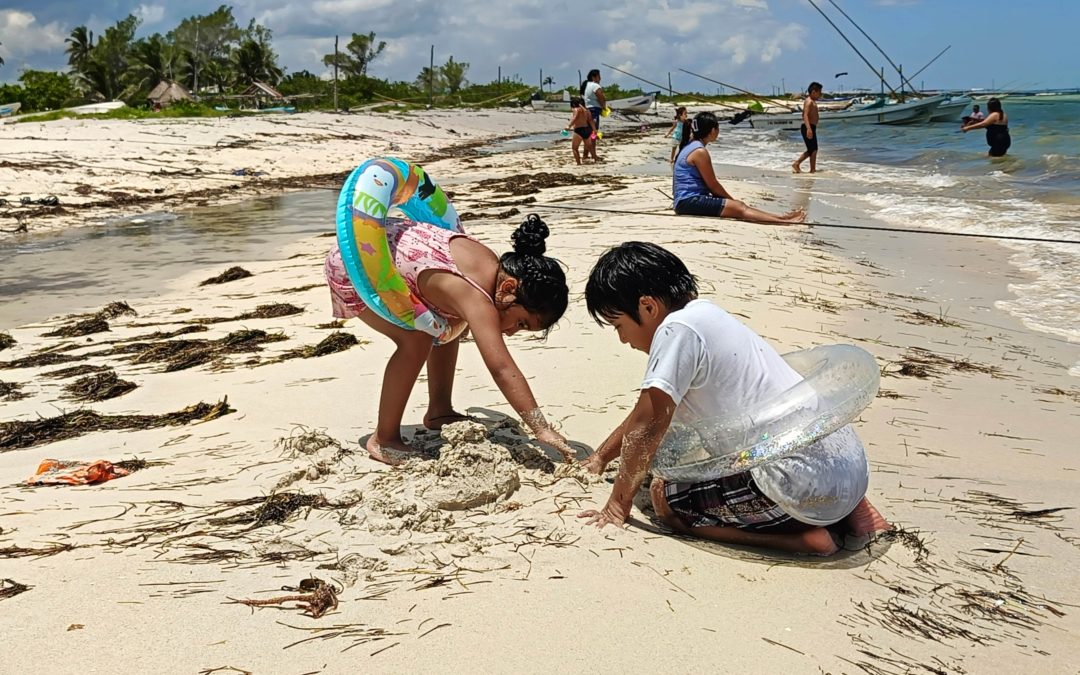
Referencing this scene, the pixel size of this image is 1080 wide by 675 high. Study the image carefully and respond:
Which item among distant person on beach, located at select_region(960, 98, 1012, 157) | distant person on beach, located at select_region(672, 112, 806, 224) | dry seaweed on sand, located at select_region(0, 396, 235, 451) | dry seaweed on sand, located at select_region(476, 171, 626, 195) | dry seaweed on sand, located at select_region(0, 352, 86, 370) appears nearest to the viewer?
dry seaweed on sand, located at select_region(0, 396, 235, 451)

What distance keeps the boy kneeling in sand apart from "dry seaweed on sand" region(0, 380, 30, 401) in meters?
3.05

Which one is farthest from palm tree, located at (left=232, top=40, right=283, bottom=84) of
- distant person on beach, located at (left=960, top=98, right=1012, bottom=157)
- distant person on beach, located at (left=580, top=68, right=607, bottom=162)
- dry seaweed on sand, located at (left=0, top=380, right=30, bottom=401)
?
dry seaweed on sand, located at (left=0, top=380, right=30, bottom=401)

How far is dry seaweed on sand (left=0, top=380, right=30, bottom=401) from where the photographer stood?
4166 mm

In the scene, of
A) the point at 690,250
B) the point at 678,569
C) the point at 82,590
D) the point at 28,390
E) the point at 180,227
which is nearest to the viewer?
the point at 82,590

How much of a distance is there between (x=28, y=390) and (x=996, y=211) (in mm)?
10402

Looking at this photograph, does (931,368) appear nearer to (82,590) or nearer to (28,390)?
(82,590)

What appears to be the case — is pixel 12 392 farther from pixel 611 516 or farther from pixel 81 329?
pixel 611 516

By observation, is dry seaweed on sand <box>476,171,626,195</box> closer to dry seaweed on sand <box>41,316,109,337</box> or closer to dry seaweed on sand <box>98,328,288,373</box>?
dry seaweed on sand <box>41,316,109,337</box>

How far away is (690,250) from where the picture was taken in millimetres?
6801

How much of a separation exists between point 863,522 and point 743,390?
53cm

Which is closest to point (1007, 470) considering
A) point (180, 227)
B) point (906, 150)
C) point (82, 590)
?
point (82, 590)

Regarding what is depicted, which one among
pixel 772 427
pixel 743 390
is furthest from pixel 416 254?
pixel 772 427

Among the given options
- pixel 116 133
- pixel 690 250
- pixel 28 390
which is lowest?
pixel 28 390

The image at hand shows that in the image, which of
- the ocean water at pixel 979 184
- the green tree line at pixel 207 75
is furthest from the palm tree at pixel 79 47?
the ocean water at pixel 979 184
